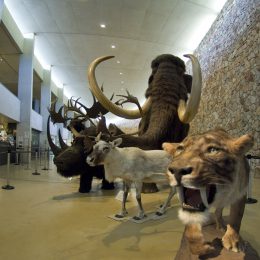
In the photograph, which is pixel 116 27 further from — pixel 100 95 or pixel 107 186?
pixel 100 95

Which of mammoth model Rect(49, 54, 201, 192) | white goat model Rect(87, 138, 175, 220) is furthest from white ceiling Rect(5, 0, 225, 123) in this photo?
white goat model Rect(87, 138, 175, 220)

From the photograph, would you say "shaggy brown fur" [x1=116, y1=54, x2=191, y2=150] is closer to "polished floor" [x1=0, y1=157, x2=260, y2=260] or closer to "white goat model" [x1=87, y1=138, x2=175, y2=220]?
"white goat model" [x1=87, y1=138, x2=175, y2=220]

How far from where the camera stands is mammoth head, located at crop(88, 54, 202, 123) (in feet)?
9.65

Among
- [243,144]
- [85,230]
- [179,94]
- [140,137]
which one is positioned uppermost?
[179,94]

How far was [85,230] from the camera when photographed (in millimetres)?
2963

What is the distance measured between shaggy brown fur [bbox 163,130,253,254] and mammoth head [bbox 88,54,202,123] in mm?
1339

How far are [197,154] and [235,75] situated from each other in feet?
21.6

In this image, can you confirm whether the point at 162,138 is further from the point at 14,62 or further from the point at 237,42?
the point at 14,62

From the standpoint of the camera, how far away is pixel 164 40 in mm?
9781

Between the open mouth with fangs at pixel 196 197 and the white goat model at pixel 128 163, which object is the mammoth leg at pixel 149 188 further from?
the open mouth with fangs at pixel 196 197

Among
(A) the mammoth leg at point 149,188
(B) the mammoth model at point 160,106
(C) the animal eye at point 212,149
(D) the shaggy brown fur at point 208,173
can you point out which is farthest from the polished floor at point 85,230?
(C) the animal eye at point 212,149

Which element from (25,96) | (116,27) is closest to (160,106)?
(116,27)

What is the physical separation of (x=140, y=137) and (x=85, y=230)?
1355mm

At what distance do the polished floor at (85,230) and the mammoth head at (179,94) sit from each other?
116 centimetres
